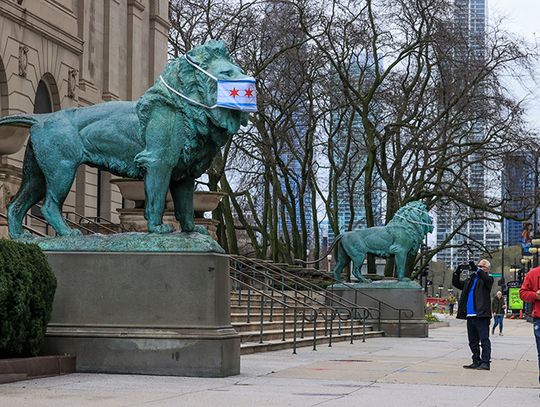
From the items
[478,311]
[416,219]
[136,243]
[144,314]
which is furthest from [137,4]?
[144,314]

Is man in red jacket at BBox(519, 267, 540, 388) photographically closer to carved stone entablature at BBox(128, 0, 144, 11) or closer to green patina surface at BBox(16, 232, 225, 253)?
green patina surface at BBox(16, 232, 225, 253)

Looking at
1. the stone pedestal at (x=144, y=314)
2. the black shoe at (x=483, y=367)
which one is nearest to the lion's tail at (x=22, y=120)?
the stone pedestal at (x=144, y=314)

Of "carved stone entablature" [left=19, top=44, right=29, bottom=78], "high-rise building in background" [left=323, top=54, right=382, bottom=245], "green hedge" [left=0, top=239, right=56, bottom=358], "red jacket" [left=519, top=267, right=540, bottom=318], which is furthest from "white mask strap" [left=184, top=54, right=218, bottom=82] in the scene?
"high-rise building in background" [left=323, top=54, right=382, bottom=245]

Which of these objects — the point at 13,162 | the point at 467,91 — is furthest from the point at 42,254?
the point at 467,91

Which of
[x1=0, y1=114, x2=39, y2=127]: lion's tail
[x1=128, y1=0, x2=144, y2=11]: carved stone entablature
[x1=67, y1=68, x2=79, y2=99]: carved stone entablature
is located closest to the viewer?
[x1=0, y1=114, x2=39, y2=127]: lion's tail

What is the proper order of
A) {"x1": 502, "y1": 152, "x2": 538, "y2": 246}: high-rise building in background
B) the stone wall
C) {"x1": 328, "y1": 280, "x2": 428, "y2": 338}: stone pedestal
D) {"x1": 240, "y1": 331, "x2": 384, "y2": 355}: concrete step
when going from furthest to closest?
{"x1": 502, "y1": 152, "x2": 538, "y2": 246}: high-rise building in background → {"x1": 328, "y1": 280, "x2": 428, "y2": 338}: stone pedestal → the stone wall → {"x1": 240, "y1": 331, "x2": 384, "y2": 355}: concrete step

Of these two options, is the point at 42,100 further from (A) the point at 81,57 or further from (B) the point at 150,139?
(B) the point at 150,139

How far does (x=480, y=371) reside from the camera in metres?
17.1

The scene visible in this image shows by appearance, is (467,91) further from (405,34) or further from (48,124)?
(48,124)

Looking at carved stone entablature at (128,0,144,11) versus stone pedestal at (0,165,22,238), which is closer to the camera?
stone pedestal at (0,165,22,238)

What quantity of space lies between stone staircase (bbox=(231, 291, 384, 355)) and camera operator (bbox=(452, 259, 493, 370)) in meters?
3.24

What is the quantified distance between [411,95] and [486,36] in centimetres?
487

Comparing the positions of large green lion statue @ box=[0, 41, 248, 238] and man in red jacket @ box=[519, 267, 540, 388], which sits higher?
large green lion statue @ box=[0, 41, 248, 238]

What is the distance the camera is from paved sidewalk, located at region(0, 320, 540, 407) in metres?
11.0
